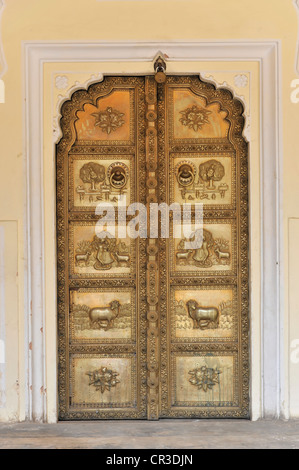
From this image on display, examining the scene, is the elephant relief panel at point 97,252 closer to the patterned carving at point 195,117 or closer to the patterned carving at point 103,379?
the patterned carving at point 103,379

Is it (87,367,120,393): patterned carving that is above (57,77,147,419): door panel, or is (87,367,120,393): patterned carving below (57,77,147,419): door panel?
below

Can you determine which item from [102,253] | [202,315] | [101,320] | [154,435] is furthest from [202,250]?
[154,435]

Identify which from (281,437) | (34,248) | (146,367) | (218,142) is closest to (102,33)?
(218,142)

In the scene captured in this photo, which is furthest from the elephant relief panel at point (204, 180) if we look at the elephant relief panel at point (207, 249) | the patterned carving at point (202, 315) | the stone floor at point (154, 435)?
the stone floor at point (154, 435)

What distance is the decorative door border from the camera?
370 centimetres

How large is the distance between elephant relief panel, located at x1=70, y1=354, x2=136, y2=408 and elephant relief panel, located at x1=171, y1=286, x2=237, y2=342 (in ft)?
1.51

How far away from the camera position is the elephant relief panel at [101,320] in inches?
152

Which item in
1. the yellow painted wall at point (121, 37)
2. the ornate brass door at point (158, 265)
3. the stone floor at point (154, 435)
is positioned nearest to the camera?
the stone floor at point (154, 435)

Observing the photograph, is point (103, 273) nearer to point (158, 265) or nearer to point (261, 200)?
point (158, 265)

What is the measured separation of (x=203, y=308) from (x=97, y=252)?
89 cm

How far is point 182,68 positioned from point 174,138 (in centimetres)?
50

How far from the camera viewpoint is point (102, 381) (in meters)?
3.84

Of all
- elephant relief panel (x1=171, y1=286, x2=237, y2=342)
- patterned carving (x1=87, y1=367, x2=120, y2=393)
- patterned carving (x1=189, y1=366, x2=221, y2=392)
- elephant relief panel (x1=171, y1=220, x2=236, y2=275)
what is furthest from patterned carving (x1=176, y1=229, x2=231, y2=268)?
patterned carving (x1=87, y1=367, x2=120, y2=393)

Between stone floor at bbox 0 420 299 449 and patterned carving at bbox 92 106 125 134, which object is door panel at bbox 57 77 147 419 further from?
stone floor at bbox 0 420 299 449
